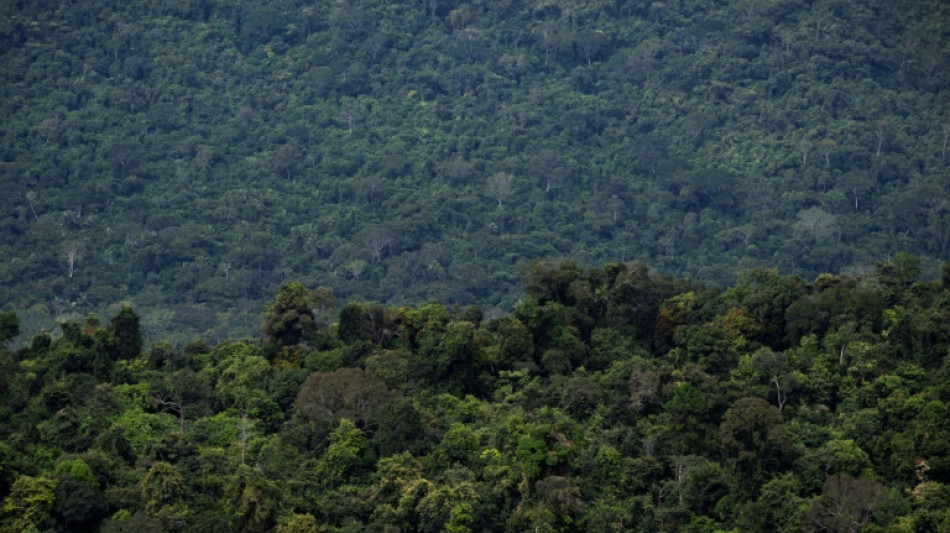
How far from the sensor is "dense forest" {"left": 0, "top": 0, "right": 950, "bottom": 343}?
8550cm

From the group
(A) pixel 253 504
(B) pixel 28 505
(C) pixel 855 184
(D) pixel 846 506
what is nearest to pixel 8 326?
(B) pixel 28 505

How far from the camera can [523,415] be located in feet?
157

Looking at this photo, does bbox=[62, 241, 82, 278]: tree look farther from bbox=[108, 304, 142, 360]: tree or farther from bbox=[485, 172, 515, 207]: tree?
bbox=[108, 304, 142, 360]: tree

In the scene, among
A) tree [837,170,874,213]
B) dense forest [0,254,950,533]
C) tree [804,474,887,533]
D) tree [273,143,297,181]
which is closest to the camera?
tree [804,474,887,533]

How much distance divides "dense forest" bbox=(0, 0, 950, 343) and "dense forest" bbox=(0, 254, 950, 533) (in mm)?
25676

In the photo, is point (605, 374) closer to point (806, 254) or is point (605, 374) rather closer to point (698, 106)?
point (806, 254)

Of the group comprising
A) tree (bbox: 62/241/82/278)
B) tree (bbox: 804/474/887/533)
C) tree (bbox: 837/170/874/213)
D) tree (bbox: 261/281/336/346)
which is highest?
tree (bbox: 804/474/887/533)

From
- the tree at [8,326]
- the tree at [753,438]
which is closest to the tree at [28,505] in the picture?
the tree at [8,326]

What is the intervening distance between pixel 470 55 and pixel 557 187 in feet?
50.6

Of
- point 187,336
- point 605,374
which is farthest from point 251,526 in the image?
point 187,336

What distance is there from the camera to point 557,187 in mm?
93000

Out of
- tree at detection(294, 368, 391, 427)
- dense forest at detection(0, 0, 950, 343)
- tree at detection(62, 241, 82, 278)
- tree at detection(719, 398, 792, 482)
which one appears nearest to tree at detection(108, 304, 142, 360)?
tree at detection(294, 368, 391, 427)

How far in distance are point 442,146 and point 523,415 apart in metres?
49.4

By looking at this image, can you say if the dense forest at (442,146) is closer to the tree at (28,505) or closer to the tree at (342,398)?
the tree at (342,398)
